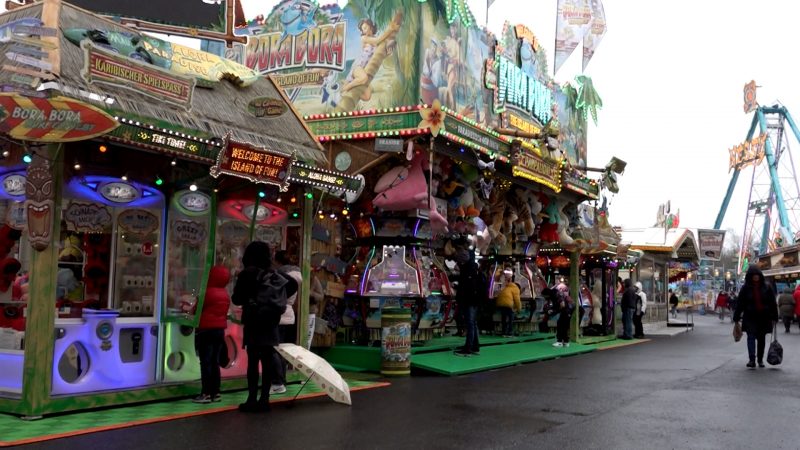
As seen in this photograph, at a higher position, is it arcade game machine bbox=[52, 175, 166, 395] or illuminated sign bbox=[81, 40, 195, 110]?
illuminated sign bbox=[81, 40, 195, 110]

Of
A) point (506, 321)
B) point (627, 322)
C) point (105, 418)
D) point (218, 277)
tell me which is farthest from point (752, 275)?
point (105, 418)

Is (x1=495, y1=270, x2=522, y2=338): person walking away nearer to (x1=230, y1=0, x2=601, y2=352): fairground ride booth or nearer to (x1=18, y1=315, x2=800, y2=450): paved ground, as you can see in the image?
(x1=230, y1=0, x2=601, y2=352): fairground ride booth

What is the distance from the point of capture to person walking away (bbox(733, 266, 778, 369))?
528 inches

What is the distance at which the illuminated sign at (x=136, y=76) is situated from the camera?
8055 mm

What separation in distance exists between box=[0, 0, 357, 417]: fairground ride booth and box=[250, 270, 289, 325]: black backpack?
987mm

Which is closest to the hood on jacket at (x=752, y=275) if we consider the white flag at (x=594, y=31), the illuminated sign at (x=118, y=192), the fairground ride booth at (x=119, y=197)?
the fairground ride booth at (x=119, y=197)

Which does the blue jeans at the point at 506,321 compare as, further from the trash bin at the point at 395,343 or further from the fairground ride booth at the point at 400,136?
the trash bin at the point at 395,343

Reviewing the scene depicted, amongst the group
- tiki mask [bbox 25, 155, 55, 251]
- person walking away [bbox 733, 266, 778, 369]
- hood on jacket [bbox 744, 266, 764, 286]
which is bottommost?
person walking away [bbox 733, 266, 778, 369]

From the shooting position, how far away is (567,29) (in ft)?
64.0

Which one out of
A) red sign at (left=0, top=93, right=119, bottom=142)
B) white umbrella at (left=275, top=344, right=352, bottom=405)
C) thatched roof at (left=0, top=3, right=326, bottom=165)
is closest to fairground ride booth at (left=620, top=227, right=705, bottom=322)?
thatched roof at (left=0, top=3, right=326, bottom=165)

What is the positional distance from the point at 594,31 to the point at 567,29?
1.21 metres

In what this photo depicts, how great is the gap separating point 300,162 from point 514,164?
6.81 meters

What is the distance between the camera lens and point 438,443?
6820 mm

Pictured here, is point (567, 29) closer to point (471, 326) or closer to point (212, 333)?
point (471, 326)
